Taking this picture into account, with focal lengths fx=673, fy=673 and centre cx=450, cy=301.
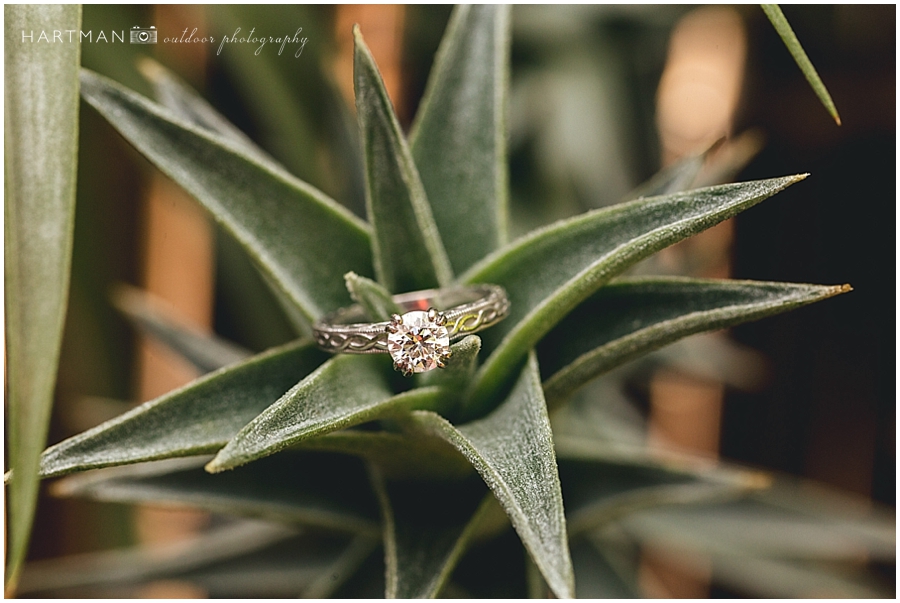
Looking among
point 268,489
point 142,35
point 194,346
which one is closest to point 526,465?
point 268,489

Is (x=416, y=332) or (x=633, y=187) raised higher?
(x=633, y=187)

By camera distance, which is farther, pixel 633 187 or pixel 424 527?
pixel 633 187

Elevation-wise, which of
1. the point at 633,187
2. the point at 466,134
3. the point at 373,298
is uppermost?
the point at 633,187

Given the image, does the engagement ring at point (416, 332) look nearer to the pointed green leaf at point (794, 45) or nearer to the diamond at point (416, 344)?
the diamond at point (416, 344)

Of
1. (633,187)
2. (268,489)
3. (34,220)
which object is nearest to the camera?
(34,220)

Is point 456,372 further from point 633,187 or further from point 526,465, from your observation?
point 633,187

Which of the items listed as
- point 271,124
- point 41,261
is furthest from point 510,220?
point 41,261

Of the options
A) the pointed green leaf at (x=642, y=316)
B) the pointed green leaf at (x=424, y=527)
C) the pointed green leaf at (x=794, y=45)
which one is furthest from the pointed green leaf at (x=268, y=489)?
the pointed green leaf at (x=794, y=45)
